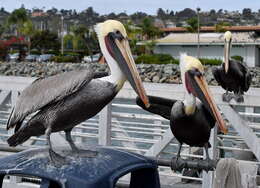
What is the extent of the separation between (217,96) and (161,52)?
49.5 m

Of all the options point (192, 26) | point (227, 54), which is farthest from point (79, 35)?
point (227, 54)

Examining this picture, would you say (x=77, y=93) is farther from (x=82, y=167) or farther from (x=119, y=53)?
(x=82, y=167)

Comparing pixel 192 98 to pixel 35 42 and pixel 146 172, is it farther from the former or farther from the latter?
pixel 35 42

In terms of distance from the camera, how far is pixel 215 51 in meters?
49.3

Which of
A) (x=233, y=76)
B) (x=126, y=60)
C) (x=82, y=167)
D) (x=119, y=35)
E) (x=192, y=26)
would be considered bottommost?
(x=192, y=26)

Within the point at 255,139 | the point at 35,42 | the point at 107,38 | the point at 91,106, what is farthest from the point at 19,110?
the point at 35,42

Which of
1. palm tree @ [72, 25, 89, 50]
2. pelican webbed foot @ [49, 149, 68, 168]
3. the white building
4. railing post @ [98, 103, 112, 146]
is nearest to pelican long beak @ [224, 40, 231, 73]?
railing post @ [98, 103, 112, 146]

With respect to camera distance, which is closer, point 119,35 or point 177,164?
point 119,35

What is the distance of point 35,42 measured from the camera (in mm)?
68000

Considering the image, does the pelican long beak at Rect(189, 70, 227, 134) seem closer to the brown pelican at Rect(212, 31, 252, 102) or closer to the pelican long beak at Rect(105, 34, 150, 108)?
the pelican long beak at Rect(105, 34, 150, 108)

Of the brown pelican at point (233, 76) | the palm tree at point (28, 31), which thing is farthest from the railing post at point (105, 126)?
the palm tree at point (28, 31)

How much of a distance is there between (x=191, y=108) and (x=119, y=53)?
82cm

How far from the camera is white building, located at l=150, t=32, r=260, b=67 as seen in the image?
152 ft

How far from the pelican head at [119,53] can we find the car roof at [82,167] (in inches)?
16.0
